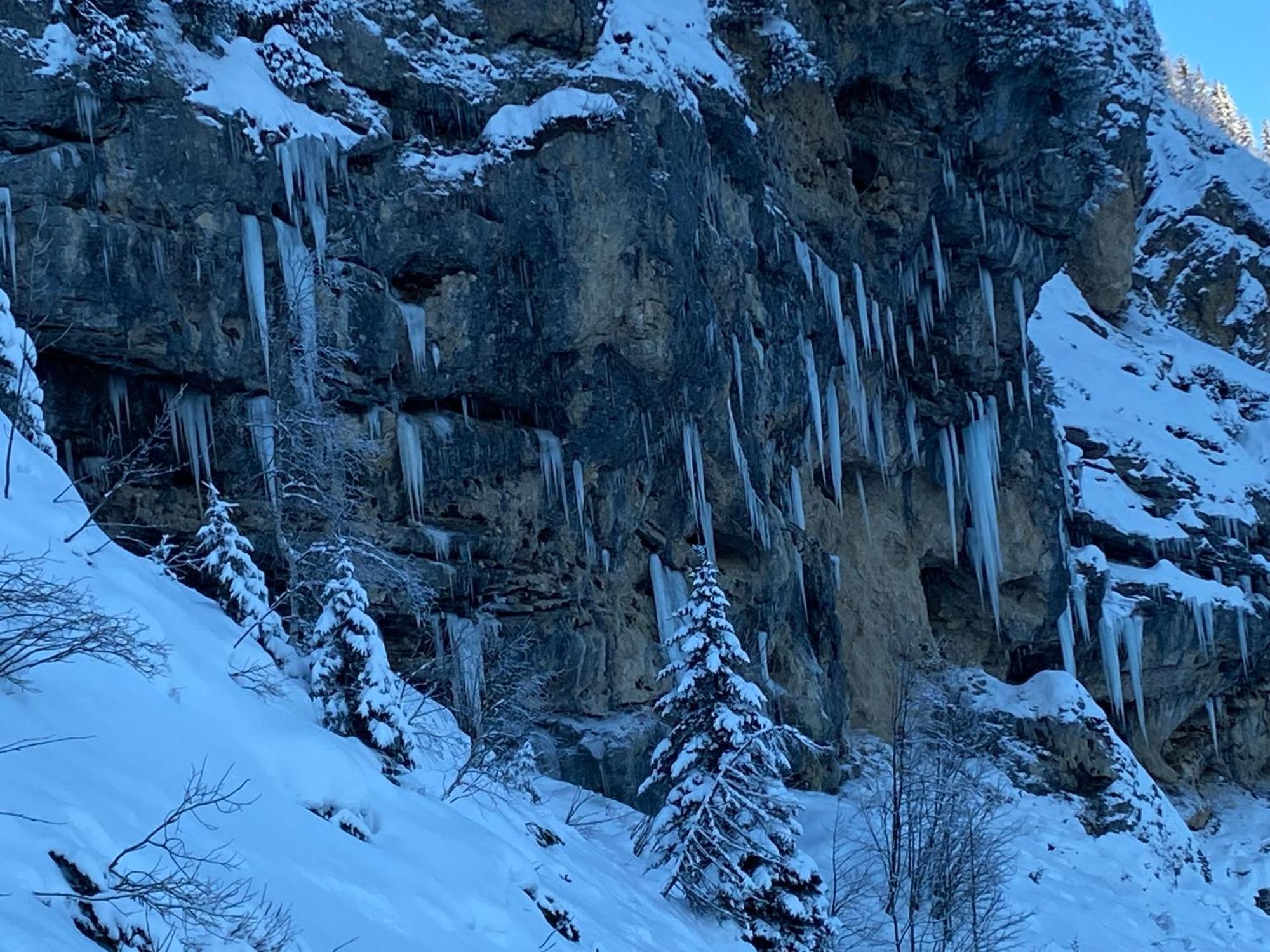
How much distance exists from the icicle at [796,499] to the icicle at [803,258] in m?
3.58

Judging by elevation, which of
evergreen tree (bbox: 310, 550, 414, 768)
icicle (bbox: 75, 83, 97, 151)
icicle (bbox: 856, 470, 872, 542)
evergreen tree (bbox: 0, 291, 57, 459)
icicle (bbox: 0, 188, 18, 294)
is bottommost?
icicle (bbox: 856, 470, 872, 542)

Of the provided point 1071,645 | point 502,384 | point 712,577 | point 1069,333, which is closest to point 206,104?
point 502,384

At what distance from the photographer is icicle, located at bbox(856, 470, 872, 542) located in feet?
88.0

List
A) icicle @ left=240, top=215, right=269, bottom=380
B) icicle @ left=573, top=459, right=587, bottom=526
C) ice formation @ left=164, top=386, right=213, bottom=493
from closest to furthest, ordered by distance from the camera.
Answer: icicle @ left=240, top=215, right=269, bottom=380 < ice formation @ left=164, top=386, right=213, bottom=493 < icicle @ left=573, top=459, right=587, bottom=526

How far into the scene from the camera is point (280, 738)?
793cm

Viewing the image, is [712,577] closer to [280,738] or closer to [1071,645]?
[280,738]

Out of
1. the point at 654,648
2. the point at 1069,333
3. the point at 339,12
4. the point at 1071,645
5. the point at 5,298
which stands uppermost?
the point at 339,12

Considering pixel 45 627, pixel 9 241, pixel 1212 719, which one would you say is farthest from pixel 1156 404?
pixel 45 627

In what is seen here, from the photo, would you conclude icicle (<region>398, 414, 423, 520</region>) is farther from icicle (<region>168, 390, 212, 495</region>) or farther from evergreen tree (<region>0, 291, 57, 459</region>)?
evergreen tree (<region>0, 291, 57, 459</region>)

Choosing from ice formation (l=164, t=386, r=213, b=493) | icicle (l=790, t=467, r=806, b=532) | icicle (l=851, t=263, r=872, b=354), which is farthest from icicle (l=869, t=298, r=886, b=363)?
ice formation (l=164, t=386, r=213, b=493)

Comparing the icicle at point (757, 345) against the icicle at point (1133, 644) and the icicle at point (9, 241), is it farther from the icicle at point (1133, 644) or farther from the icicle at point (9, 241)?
the icicle at point (1133, 644)

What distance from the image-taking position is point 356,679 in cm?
985

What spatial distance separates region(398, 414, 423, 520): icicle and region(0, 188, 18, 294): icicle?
5449 mm

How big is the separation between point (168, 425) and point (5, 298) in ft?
26.3
